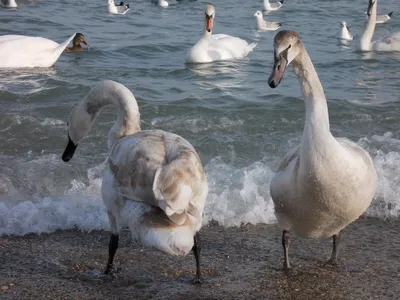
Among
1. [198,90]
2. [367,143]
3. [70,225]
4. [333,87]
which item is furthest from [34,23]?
[70,225]

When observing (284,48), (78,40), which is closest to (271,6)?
(78,40)

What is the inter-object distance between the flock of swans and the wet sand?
6.6 inches

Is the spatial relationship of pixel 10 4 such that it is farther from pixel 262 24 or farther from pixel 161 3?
pixel 262 24

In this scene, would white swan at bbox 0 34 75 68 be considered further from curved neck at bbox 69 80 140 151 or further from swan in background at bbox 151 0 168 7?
swan in background at bbox 151 0 168 7

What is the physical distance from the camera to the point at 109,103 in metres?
6.01

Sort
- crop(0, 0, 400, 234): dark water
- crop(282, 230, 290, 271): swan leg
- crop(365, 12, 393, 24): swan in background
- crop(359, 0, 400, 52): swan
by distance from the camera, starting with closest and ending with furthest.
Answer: crop(282, 230, 290, 271): swan leg < crop(0, 0, 400, 234): dark water < crop(359, 0, 400, 52): swan < crop(365, 12, 393, 24): swan in background

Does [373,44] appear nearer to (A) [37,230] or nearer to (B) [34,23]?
(B) [34,23]

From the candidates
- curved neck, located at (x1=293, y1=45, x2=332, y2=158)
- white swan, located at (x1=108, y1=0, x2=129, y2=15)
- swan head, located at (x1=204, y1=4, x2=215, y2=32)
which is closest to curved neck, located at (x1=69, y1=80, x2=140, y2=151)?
curved neck, located at (x1=293, y1=45, x2=332, y2=158)

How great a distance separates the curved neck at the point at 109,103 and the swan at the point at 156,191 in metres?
0.16

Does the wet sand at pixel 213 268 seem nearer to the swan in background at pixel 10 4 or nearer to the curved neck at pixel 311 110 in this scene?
the curved neck at pixel 311 110

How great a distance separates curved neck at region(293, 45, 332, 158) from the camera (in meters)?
4.91

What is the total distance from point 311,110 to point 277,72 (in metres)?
0.35

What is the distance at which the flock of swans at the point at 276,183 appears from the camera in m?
4.73

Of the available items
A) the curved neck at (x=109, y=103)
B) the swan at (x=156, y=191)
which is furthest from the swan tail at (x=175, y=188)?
the curved neck at (x=109, y=103)
